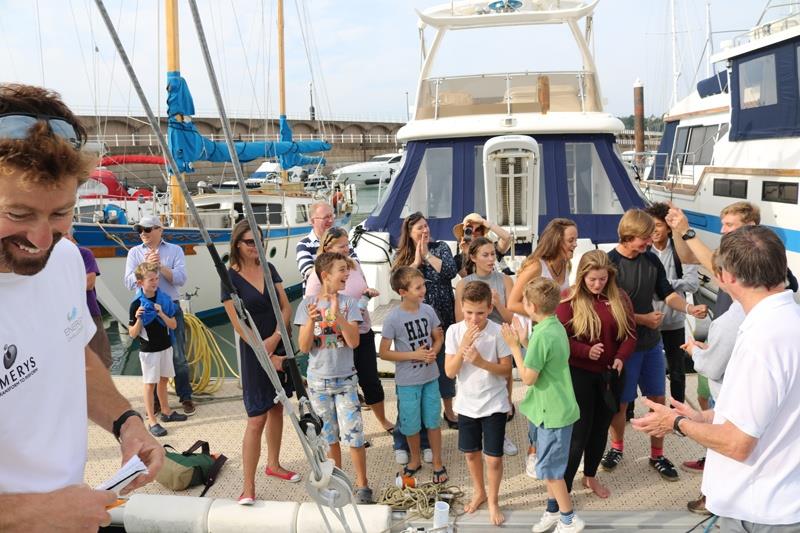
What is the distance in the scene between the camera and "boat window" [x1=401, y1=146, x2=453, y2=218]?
25.7ft

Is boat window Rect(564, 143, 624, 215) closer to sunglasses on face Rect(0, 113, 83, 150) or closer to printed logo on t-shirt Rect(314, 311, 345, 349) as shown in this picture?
printed logo on t-shirt Rect(314, 311, 345, 349)

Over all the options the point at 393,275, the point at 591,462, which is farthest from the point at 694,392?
the point at 393,275

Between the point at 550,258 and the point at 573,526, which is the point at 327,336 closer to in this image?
the point at 550,258

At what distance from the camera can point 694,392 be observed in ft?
17.4

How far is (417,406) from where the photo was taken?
4176 mm

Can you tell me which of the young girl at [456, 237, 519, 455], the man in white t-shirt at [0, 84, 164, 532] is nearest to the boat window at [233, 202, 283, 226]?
the young girl at [456, 237, 519, 455]

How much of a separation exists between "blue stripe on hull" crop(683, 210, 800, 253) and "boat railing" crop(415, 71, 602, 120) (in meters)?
3.28

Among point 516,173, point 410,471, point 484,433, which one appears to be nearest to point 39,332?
point 484,433

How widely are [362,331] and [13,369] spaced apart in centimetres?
296

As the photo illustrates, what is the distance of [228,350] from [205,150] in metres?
3.96

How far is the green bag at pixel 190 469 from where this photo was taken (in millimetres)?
4129

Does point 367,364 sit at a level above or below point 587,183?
below

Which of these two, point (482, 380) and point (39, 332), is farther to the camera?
point (482, 380)

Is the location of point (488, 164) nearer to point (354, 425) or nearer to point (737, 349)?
point (354, 425)
